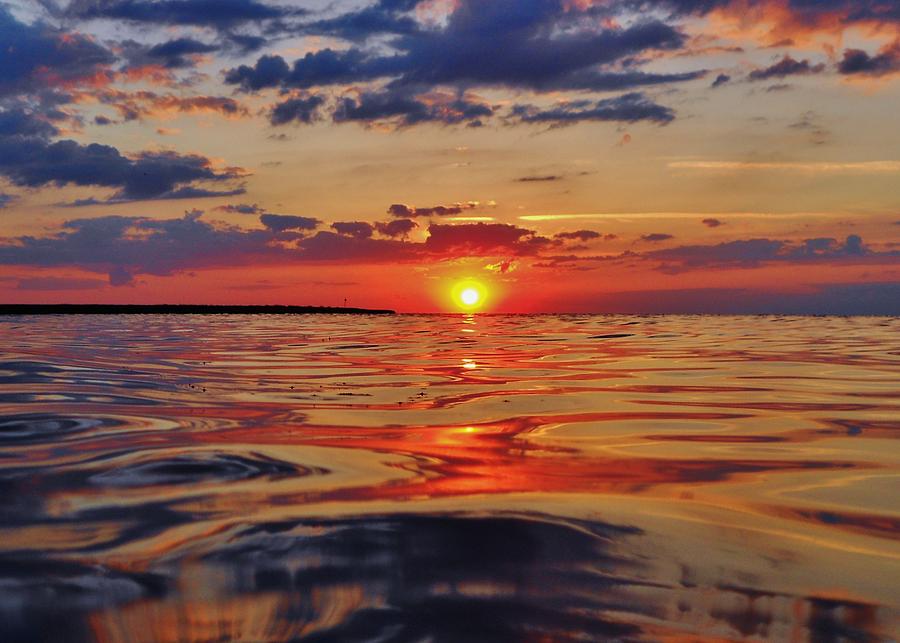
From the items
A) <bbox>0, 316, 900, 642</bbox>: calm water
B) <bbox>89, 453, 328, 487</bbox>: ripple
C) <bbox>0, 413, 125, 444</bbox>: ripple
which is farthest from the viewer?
<bbox>0, 413, 125, 444</bbox>: ripple

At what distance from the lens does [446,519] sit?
462 centimetres

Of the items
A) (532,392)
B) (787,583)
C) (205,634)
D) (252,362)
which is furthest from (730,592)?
(252,362)

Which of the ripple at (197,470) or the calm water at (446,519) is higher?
the ripple at (197,470)

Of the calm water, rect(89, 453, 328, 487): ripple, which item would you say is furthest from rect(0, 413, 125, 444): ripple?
rect(89, 453, 328, 487): ripple

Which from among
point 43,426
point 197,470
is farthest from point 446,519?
point 43,426

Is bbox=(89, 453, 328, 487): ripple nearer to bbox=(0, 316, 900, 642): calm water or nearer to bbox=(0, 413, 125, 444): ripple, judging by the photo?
bbox=(0, 316, 900, 642): calm water

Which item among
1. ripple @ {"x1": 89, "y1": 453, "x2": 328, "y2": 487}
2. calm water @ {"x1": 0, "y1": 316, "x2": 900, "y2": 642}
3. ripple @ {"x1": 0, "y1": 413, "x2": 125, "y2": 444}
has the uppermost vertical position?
ripple @ {"x1": 0, "y1": 413, "x2": 125, "y2": 444}

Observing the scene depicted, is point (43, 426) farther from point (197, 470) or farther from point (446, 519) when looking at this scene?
point (446, 519)

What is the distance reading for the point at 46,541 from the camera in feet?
13.6

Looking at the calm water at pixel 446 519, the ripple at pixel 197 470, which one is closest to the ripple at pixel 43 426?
the calm water at pixel 446 519

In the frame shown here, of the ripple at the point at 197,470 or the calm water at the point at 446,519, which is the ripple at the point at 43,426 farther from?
the ripple at the point at 197,470

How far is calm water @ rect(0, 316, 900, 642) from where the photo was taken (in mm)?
3211

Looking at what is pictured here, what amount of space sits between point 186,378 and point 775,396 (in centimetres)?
932

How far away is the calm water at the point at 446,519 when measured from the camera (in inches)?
126
